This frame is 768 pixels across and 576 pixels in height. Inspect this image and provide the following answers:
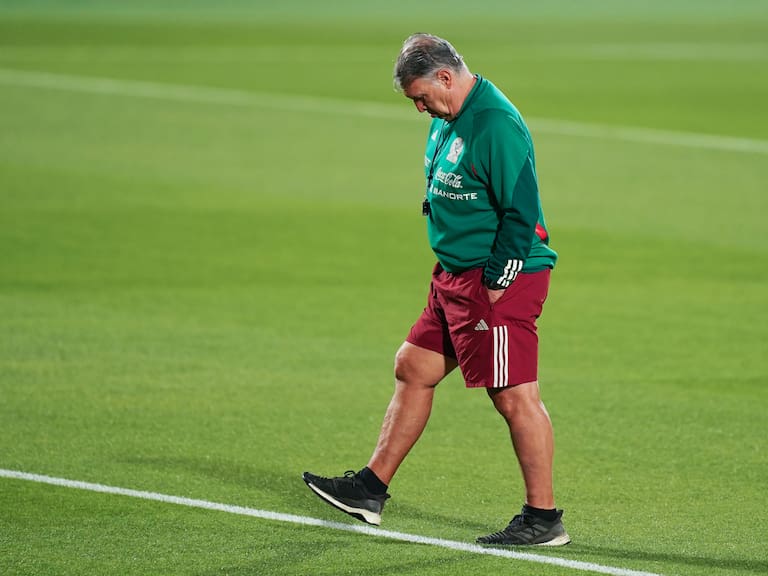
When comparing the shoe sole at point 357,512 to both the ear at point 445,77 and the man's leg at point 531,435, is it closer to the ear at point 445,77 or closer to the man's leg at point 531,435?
the man's leg at point 531,435

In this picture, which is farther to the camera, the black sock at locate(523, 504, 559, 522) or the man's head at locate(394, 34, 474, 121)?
the black sock at locate(523, 504, 559, 522)

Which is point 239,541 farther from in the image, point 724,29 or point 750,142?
point 724,29

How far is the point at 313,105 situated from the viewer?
25625 mm

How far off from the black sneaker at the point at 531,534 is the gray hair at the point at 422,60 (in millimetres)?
1980

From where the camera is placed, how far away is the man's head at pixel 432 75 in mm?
7125

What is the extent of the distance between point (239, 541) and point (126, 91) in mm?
20243

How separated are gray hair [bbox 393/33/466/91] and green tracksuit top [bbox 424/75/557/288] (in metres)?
0.19

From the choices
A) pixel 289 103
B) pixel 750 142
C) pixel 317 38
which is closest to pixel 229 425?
pixel 750 142

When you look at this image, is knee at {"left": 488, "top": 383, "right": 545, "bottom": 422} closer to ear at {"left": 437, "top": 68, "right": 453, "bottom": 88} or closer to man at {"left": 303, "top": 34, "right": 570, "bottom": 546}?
man at {"left": 303, "top": 34, "right": 570, "bottom": 546}

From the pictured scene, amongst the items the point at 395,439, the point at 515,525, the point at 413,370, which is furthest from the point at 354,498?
the point at 515,525

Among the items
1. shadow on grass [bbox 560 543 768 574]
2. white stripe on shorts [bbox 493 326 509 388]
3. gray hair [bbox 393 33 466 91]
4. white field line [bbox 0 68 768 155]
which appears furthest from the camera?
white field line [bbox 0 68 768 155]

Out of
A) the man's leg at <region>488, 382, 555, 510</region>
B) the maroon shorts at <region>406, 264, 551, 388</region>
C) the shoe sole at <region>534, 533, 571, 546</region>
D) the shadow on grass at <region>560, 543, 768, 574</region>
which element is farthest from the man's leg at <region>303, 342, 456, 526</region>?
the shadow on grass at <region>560, 543, 768, 574</region>

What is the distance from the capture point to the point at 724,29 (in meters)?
44.0

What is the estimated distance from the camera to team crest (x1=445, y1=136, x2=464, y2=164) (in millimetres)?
7164
